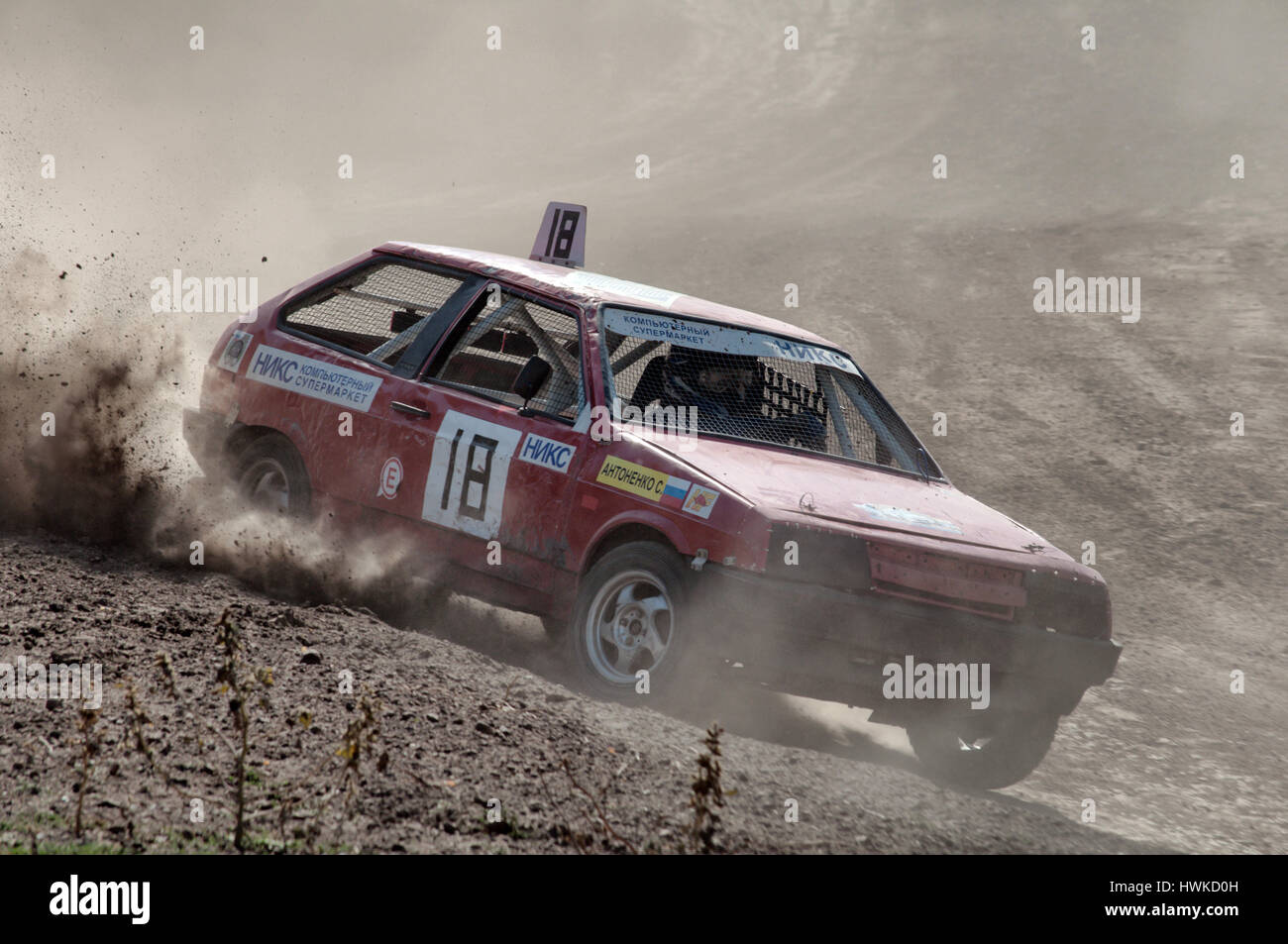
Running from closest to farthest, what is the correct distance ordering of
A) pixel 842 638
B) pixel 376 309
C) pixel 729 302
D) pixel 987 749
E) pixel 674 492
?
pixel 842 638
pixel 674 492
pixel 987 749
pixel 376 309
pixel 729 302

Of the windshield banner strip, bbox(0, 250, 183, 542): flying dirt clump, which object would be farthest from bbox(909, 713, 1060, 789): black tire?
bbox(0, 250, 183, 542): flying dirt clump

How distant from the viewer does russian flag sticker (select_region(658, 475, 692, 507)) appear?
16.9ft

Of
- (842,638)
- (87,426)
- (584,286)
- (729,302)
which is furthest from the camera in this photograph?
(729,302)

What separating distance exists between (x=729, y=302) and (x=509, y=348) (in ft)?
37.1

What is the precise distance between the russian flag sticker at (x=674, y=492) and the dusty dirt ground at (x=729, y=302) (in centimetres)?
81

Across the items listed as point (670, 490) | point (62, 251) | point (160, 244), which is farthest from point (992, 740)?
point (160, 244)

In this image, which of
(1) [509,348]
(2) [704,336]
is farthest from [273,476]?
(2) [704,336]

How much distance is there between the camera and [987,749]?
5520 mm

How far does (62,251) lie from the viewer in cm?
1667

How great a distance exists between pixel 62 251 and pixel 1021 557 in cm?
1451

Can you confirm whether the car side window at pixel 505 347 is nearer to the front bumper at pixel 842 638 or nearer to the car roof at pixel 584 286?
the car roof at pixel 584 286

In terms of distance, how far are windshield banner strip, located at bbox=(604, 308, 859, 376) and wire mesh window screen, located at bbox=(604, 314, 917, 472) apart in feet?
0.09

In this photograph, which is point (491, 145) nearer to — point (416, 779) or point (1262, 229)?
point (1262, 229)

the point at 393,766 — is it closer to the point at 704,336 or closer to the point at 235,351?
the point at 704,336
